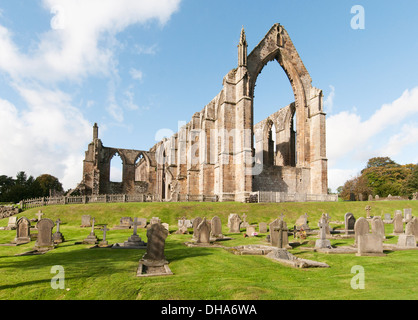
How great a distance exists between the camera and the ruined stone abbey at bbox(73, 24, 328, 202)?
93.3ft

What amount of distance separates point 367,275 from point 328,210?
18.0 meters

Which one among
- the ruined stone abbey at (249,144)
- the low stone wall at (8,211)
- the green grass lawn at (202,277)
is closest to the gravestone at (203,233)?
the green grass lawn at (202,277)

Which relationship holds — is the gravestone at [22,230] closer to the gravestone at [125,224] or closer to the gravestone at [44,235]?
the gravestone at [44,235]

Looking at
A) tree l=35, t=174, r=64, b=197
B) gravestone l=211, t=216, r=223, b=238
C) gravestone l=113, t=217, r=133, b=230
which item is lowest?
gravestone l=113, t=217, r=133, b=230

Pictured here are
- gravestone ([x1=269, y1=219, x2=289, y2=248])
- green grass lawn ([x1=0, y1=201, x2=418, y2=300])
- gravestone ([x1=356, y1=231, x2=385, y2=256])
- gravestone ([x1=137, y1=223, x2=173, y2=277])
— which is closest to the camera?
green grass lawn ([x1=0, y1=201, x2=418, y2=300])

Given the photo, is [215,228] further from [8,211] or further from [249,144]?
[8,211]

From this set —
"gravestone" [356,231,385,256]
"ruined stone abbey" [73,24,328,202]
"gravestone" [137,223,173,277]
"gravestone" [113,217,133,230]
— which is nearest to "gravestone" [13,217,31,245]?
"gravestone" [113,217,133,230]

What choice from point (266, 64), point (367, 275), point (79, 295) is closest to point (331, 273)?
point (367, 275)

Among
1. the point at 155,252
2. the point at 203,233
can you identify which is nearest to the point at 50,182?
the point at 203,233

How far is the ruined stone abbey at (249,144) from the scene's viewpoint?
28438mm

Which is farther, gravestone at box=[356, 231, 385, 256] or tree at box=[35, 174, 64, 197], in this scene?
→ tree at box=[35, 174, 64, 197]

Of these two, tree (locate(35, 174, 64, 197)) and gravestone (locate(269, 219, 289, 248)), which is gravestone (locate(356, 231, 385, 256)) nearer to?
gravestone (locate(269, 219, 289, 248))

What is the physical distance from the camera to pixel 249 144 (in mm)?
27812
